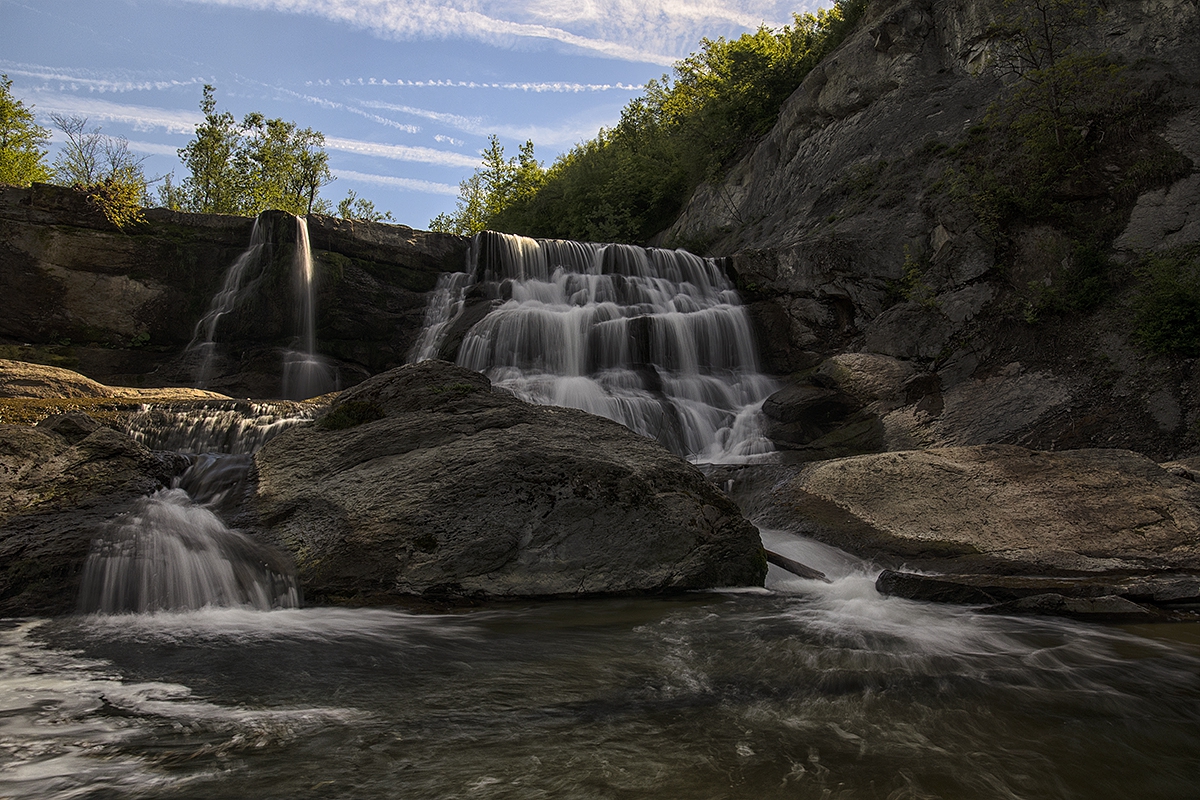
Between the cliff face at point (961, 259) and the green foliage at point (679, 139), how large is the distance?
6085mm

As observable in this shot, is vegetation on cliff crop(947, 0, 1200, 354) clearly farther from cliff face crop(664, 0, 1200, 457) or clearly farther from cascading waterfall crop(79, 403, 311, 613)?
cascading waterfall crop(79, 403, 311, 613)

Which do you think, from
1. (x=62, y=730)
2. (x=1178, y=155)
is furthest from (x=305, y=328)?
(x=1178, y=155)

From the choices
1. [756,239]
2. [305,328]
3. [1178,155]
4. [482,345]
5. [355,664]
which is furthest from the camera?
[756,239]

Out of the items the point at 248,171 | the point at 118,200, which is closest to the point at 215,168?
the point at 248,171

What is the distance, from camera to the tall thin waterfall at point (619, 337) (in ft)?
46.6

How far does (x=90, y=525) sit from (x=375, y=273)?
594 inches

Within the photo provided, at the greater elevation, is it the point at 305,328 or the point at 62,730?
the point at 305,328

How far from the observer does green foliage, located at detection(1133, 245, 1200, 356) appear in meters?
10.3

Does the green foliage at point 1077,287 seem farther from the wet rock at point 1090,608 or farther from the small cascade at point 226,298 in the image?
the small cascade at point 226,298

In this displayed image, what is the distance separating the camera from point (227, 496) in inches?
258

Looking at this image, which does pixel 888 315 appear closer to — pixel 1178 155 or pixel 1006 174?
pixel 1006 174

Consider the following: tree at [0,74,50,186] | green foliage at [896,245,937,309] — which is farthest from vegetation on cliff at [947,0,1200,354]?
tree at [0,74,50,186]

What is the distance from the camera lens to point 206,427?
29.8 feet

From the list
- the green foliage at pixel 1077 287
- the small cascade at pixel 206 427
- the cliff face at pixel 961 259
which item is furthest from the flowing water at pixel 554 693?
the green foliage at pixel 1077 287
